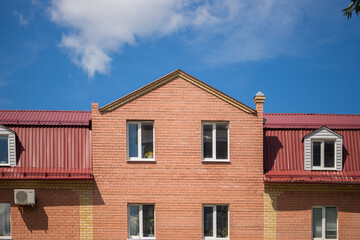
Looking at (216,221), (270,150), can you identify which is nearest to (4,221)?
(216,221)

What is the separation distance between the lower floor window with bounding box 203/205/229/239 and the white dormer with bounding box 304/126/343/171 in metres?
3.88

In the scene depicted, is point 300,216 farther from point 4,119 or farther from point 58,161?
point 4,119

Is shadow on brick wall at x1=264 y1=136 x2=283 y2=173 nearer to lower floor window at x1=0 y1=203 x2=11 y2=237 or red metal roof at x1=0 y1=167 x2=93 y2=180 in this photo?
red metal roof at x1=0 y1=167 x2=93 y2=180

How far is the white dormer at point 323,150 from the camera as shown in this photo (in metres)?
12.8

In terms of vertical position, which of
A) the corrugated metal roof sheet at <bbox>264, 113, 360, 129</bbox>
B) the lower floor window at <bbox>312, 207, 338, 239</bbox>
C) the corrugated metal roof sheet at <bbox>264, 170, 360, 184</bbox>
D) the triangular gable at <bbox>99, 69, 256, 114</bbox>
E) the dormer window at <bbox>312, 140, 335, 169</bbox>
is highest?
the triangular gable at <bbox>99, 69, 256, 114</bbox>

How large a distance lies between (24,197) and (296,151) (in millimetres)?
10855

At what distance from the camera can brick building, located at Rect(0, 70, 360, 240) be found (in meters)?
12.2

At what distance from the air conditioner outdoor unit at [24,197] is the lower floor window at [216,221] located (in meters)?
6.64

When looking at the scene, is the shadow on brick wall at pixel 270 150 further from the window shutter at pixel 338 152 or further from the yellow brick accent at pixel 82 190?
the yellow brick accent at pixel 82 190

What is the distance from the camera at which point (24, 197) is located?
1178 cm

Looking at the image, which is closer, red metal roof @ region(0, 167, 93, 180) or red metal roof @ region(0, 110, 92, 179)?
red metal roof @ region(0, 167, 93, 180)

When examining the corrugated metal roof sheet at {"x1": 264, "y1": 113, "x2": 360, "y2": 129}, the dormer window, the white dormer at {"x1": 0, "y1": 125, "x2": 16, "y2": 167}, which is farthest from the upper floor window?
the dormer window

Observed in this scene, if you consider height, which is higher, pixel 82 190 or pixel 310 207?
pixel 82 190

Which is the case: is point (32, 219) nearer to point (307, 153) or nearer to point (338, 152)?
point (307, 153)
